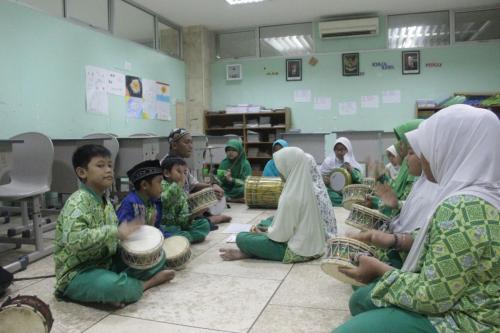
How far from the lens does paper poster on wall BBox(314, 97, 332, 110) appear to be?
8.51 m

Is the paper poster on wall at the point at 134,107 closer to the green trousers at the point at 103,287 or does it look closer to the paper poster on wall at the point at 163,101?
the paper poster on wall at the point at 163,101

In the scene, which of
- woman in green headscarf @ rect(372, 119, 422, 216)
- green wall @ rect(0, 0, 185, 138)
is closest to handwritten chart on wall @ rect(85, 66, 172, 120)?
green wall @ rect(0, 0, 185, 138)

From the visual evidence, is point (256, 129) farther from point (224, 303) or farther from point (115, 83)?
point (224, 303)

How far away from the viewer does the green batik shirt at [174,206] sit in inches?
132

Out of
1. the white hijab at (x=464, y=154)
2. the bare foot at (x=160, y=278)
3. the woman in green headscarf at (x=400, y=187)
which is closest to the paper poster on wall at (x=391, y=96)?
the woman in green headscarf at (x=400, y=187)

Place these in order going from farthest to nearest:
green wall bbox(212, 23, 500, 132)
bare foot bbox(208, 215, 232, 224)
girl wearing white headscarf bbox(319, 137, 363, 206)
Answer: green wall bbox(212, 23, 500, 132)
girl wearing white headscarf bbox(319, 137, 363, 206)
bare foot bbox(208, 215, 232, 224)

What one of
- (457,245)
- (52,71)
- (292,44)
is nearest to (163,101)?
(52,71)

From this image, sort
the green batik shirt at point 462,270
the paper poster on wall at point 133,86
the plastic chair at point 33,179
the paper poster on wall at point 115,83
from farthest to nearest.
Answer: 1. the paper poster on wall at point 133,86
2. the paper poster on wall at point 115,83
3. the plastic chair at point 33,179
4. the green batik shirt at point 462,270

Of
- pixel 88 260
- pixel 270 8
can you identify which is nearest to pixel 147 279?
pixel 88 260

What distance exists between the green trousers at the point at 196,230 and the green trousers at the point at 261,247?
0.62m

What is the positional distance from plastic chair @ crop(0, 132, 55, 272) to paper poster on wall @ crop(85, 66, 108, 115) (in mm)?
2381

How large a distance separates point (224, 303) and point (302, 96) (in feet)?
22.6

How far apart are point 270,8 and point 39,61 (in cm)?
423

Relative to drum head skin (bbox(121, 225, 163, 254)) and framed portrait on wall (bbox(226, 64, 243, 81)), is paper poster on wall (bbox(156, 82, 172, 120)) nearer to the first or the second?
framed portrait on wall (bbox(226, 64, 243, 81))
